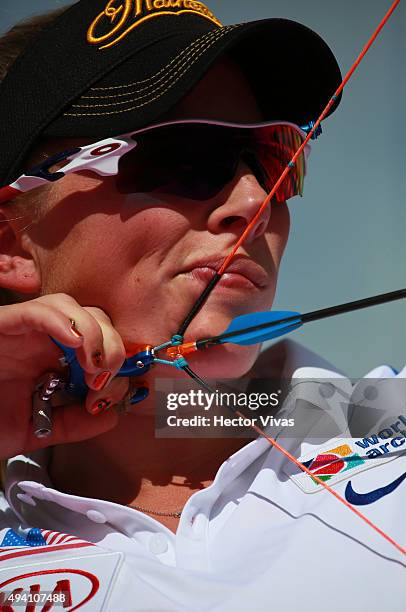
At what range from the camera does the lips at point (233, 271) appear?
0.96 meters

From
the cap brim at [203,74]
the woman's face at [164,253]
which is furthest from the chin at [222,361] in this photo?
the cap brim at [203,74]

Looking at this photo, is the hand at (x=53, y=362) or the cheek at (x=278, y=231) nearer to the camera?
the hand at (x=53, y=362)

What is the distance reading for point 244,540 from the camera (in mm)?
917

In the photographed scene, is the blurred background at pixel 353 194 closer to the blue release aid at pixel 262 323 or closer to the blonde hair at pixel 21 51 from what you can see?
the blonde hair at pixel 21 51

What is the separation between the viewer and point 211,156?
38.1 inches

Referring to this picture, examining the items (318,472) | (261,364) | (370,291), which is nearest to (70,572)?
(318,472)

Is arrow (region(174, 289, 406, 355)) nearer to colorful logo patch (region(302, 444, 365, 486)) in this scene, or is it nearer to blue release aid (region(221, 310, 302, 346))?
blue release aid (region(221, 310, 302, 346))

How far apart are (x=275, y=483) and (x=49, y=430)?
1.05 feet

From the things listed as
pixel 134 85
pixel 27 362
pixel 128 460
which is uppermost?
pixel 134 85

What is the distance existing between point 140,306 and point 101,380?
0.13 m

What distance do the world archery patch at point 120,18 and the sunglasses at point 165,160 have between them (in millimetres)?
172

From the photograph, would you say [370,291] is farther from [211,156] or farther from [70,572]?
[70,572]

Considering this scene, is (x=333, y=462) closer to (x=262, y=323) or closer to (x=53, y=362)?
(x=262, y=323)

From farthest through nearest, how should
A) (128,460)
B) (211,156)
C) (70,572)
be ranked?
(128,460) → (211,156) → (70,572)
